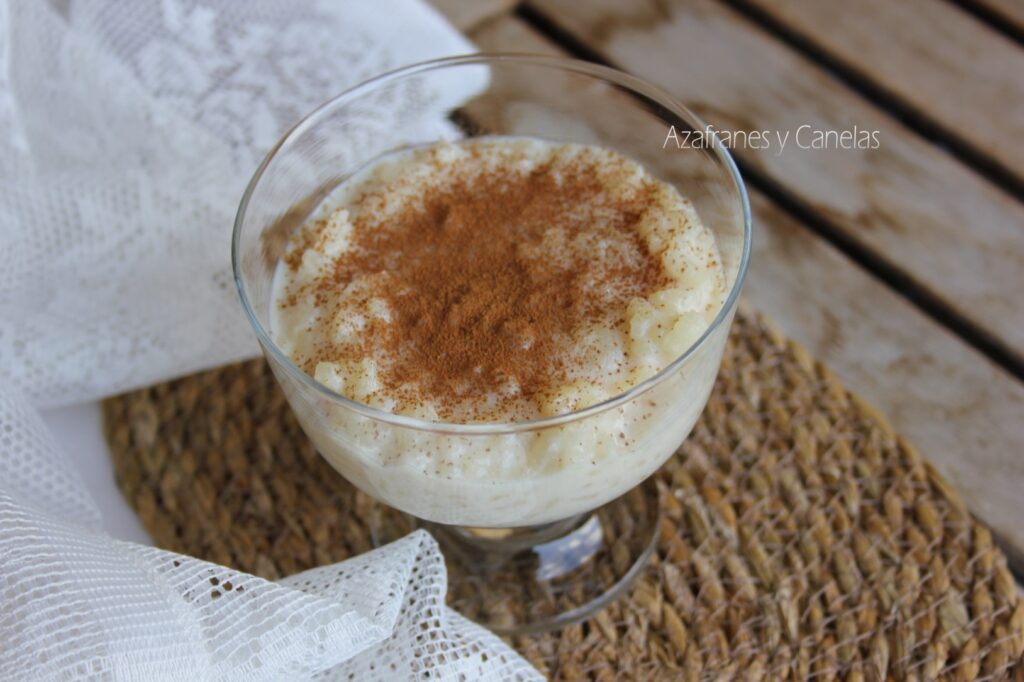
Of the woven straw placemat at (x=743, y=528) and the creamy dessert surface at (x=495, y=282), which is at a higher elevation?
the creamy dessert surface at (x=495, y=282)

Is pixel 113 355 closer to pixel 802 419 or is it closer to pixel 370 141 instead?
pixel 370 141

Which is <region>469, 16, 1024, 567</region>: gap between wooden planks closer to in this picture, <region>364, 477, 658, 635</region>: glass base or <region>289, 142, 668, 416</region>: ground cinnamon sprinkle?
<region>289, 142, 668, 416</region>: ground cinnamon sprinkle

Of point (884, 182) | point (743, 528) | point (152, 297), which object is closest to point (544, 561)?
point (743, 528)

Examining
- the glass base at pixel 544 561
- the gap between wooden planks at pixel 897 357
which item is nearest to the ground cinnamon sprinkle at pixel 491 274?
the gap between wooden planks at pixel 897 357

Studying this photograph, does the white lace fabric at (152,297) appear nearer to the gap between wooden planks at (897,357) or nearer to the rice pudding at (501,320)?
the rice pudding at (501,320)

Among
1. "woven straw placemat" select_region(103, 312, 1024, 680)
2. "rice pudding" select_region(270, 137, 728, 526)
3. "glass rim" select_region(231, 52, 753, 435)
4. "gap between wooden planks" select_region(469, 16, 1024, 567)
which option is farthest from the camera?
"gap between wooden planks" select_region(469, 16, 1024, 567)

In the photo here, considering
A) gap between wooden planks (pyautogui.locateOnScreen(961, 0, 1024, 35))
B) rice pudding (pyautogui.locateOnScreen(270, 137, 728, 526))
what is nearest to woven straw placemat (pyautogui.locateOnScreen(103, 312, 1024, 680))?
rice pudding (pyautogui.locateOnScreen(270, 137, 728, 526))
